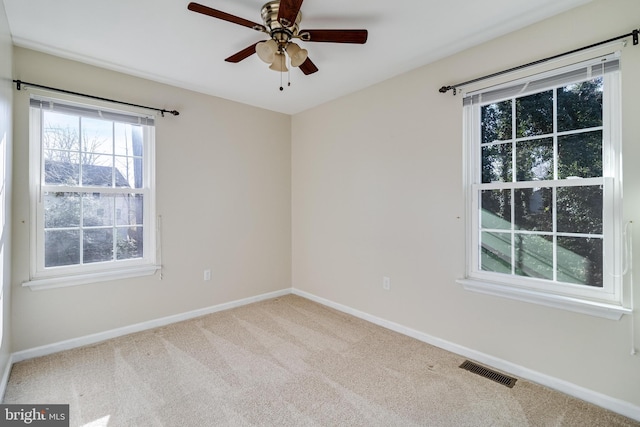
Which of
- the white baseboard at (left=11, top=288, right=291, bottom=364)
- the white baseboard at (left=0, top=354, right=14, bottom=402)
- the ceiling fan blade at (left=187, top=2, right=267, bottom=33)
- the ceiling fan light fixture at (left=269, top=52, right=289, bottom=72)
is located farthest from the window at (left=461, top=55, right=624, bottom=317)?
the white baseboard at (left=0, top=354, right=14, bottom=402)

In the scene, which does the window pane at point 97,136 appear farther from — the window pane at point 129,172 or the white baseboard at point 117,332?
the white baseboard at point 117,332

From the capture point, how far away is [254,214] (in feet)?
12.6

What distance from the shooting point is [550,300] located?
6.58 ft

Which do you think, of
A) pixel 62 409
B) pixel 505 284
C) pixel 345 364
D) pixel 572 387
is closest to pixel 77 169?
pixel 62 409

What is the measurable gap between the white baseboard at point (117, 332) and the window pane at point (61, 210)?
1.01 metres

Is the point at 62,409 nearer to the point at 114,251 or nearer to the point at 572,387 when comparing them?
the point at 114,251

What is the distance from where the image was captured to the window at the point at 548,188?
1.86 meters

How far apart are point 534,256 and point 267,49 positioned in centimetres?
233

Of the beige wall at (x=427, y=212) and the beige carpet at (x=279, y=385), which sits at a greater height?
the beige wall at (x=427, y=212)

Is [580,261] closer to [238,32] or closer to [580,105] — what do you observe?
[580,105]

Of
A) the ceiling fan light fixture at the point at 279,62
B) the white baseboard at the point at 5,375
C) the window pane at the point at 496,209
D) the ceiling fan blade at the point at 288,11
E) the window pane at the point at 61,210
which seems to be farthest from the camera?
the window pane at the point at 61,210

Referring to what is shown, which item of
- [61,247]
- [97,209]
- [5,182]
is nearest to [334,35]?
[5,182]

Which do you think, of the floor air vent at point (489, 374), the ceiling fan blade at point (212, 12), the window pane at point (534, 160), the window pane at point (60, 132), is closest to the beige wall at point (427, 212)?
the floor air vent at point (489, 374)

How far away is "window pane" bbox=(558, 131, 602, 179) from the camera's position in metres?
1.91
